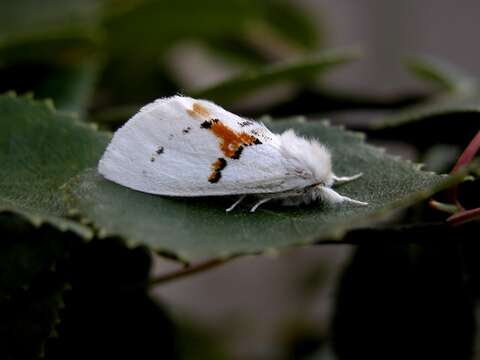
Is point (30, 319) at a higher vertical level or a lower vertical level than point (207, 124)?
lower

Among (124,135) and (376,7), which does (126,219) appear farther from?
(376,7)

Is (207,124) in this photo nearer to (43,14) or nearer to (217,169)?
(217,169)

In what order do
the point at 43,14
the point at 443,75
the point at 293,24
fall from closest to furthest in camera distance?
the point at 443,75 → the point at 43,14 → the point at 293,24

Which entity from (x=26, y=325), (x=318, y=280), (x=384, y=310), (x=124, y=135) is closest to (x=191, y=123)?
(x=124, y=135)

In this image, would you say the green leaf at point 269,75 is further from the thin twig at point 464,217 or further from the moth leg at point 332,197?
the thin twig at point 464,217

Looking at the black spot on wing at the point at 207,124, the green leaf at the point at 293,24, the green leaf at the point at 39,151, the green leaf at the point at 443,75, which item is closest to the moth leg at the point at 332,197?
the black spot on wing at the point at 207,124

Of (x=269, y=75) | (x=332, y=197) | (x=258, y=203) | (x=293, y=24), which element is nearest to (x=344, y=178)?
(x=332, y=197)
